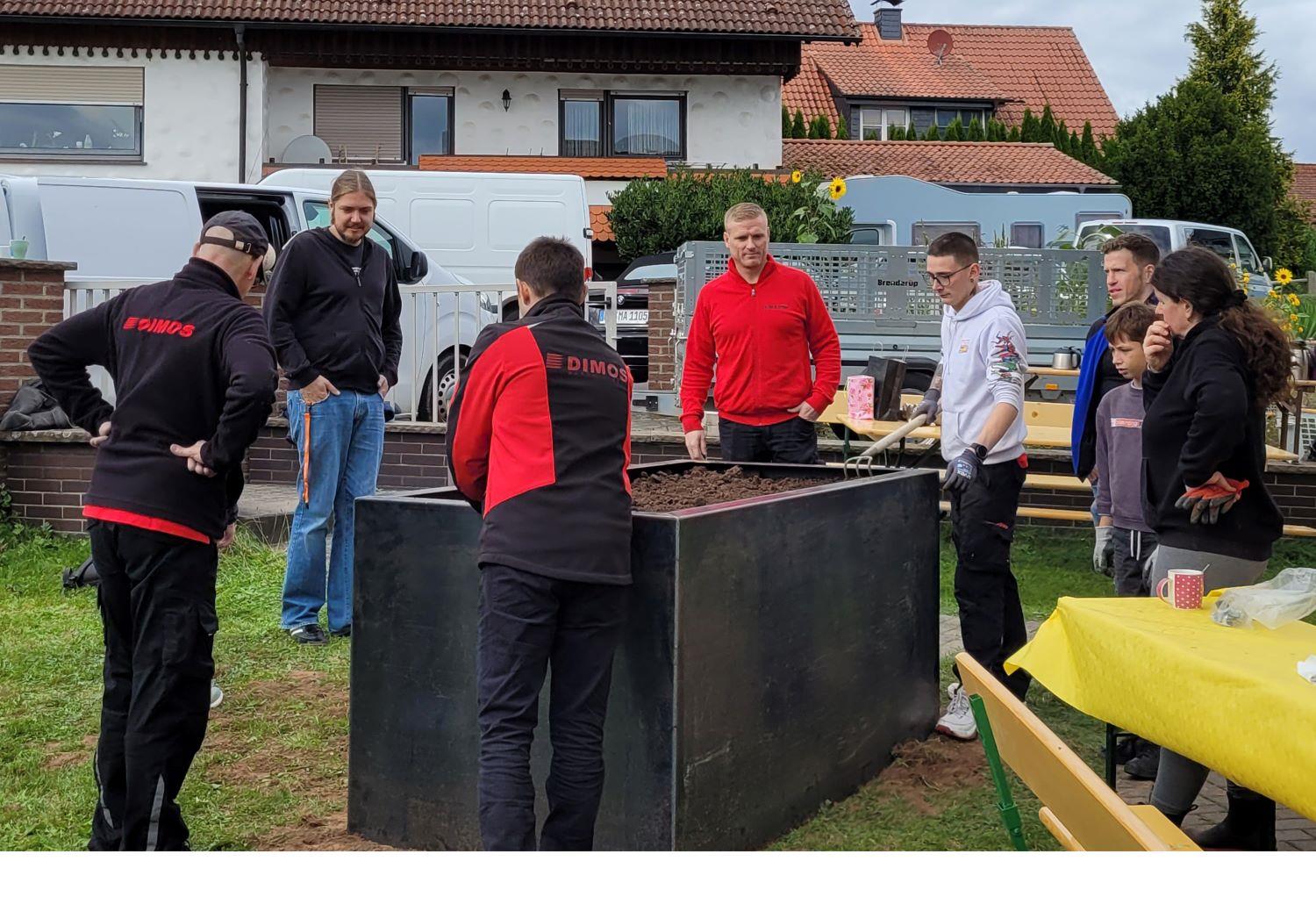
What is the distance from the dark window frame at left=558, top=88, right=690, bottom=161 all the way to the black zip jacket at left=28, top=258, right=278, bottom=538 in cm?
2219

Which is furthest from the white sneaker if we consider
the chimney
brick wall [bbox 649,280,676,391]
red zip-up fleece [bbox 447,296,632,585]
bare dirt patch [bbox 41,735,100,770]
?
the chimney

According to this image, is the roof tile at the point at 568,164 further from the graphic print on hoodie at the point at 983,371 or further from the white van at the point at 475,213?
the graphic print on hoodie at the point at 983,371

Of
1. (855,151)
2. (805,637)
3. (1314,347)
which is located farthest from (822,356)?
(855,151)

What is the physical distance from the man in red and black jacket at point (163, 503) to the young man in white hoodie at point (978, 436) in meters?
2.54

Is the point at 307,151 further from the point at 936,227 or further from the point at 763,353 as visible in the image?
the point at 763,353

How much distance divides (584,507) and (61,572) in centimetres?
548

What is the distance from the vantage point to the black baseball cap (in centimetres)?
406

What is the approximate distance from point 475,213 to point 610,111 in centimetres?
1131

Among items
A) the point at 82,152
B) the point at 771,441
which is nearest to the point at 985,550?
the point at 771,441

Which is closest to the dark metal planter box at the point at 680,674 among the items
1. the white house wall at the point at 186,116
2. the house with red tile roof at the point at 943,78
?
the white house wall at the point at 186,116

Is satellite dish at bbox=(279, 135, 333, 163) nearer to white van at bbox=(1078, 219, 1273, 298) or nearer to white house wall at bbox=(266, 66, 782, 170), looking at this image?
white house wall at bbox=(266, 66, 782, 170)

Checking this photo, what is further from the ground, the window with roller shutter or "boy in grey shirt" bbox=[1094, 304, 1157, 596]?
the window with roller shutter

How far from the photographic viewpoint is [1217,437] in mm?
4000

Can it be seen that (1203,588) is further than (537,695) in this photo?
Yes
